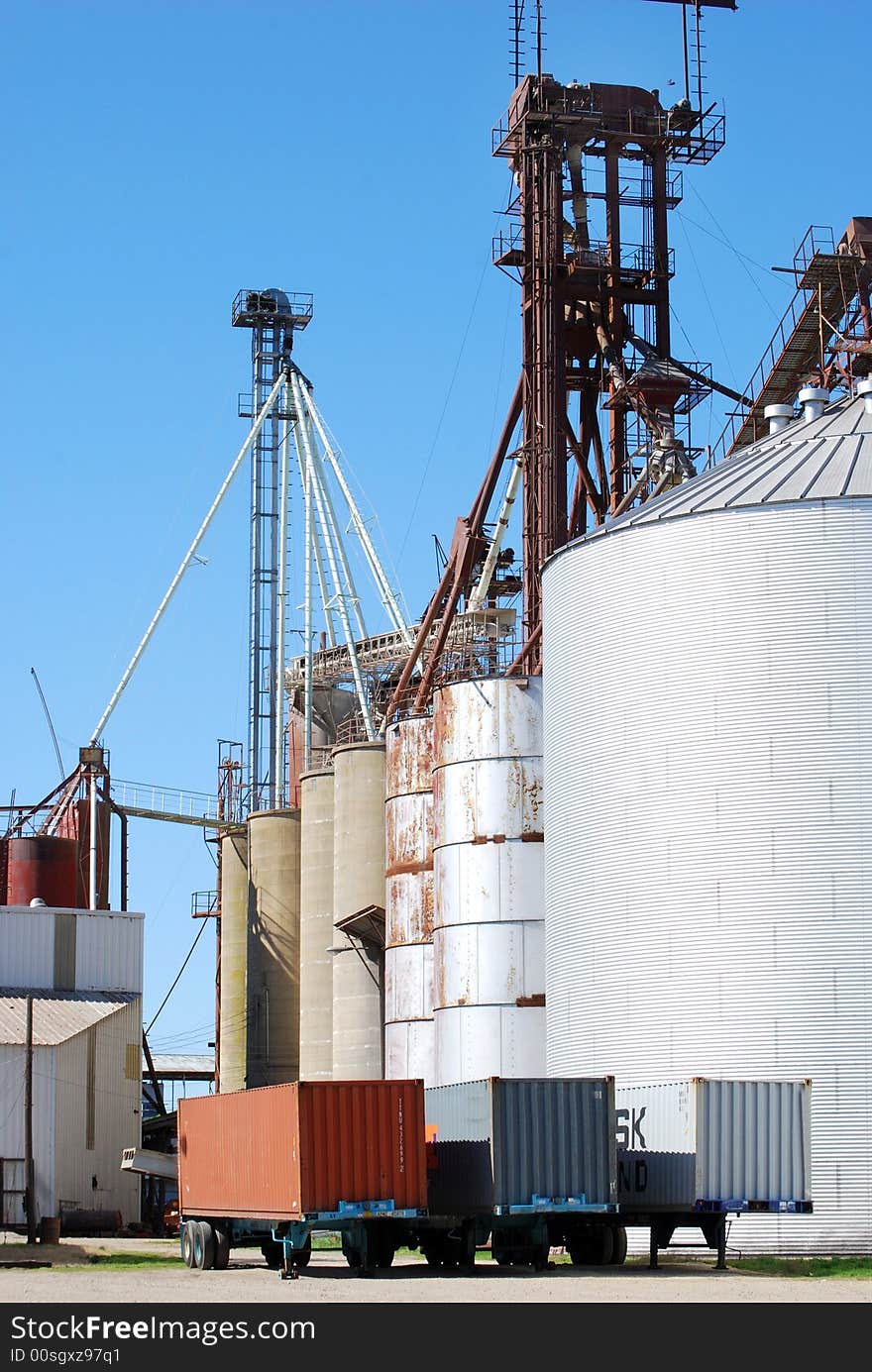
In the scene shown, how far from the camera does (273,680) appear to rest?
8944 centimetres

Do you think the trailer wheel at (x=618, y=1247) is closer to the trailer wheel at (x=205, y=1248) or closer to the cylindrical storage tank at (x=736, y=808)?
the cylindrical storage tank at (x=736, y=808)

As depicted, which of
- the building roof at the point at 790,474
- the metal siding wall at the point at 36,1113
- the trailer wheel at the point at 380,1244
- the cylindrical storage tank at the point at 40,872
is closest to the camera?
the trailer wheel at the point at 380,1244

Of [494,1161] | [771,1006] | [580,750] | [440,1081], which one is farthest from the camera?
[440,1081]

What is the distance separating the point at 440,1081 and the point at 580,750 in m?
12.3

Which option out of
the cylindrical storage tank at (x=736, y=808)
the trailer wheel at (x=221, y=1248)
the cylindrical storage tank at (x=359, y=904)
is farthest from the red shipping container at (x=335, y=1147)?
the cylindrical storage tank at (x=359, y=904)

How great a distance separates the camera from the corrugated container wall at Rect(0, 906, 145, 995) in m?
70.2

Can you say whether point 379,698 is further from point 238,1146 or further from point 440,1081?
point 238,1146

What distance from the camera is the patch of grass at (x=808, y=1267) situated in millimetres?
37906

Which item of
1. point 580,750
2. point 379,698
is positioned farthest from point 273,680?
point 580,750

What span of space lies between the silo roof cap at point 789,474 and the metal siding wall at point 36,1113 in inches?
1047

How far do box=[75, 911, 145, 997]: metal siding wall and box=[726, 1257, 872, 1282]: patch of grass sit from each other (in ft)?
113

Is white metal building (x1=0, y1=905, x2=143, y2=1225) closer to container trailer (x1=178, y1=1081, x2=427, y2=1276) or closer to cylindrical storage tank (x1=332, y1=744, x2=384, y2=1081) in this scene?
cylindrical storage tank (x1=332, y1=744, x2=384, y2=1081)

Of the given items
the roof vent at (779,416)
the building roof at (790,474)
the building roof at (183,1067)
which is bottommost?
the building roof at (183,1067)

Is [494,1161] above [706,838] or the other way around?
the other way around
